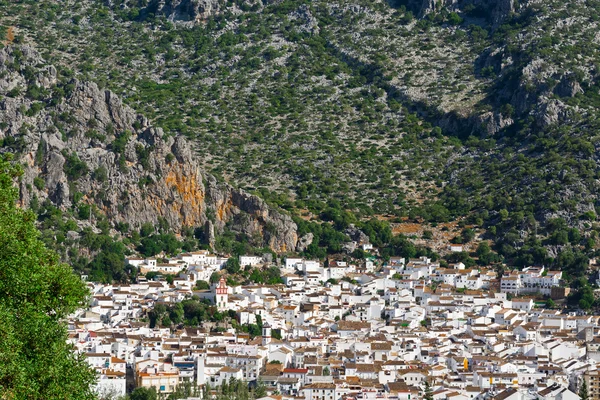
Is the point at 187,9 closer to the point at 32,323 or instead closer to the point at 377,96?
the point at 377,96

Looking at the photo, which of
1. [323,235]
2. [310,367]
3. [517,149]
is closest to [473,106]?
[517,149]

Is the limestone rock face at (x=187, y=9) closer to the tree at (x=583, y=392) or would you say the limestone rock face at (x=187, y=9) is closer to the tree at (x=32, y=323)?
the tree at (x=583, y=392)

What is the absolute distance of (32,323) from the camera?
22.3 meters

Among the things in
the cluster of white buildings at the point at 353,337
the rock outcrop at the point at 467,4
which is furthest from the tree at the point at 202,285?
the rock outcrop at the point at 467,4

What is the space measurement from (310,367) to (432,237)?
32.5 metres

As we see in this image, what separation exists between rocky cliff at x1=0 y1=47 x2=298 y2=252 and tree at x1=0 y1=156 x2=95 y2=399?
58.3m

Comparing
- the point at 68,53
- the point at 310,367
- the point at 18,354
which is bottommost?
the point at 310,367

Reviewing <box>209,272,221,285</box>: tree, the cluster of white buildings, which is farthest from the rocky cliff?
<box>209,272,221,285</box>: tree

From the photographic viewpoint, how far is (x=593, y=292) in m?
80.8

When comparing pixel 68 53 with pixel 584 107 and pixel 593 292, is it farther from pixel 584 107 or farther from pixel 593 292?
pixel 593 292

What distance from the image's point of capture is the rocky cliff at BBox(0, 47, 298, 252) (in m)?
84.8

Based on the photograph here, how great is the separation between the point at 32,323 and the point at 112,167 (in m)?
65.2

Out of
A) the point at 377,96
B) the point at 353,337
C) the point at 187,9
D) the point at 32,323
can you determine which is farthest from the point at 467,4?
the point at 32,323

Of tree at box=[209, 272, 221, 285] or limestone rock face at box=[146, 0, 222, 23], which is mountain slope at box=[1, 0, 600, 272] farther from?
tree at box=[209, 272, 221, 285]
